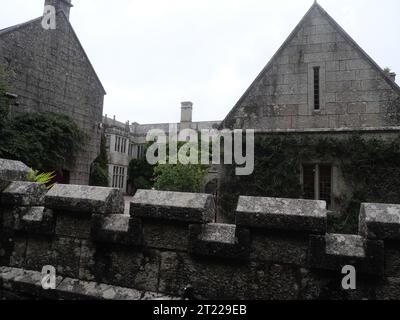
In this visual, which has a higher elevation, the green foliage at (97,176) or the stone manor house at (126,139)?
the stone manor house at (126,139)

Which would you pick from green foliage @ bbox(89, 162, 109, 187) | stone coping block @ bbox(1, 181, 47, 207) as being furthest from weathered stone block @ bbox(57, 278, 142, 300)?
green foliage @ bbox(89, 162, 109, 187)

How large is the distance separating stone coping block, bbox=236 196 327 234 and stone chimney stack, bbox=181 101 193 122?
44.6m

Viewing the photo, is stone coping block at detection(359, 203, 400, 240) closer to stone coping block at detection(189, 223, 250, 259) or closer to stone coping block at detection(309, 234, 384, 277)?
stone coping block at detection(309, 234, 384, 277)

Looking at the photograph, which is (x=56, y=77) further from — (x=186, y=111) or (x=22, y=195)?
(x=186, y=111)

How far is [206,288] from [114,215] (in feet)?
3.07

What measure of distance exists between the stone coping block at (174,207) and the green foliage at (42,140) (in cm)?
1179

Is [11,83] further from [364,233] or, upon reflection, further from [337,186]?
[364,233]

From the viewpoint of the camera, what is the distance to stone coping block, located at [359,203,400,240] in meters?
2.05

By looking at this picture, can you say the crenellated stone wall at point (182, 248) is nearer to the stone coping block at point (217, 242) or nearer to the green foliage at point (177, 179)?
the stone coping block at point (217, 242)

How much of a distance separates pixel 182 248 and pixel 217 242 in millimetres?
291

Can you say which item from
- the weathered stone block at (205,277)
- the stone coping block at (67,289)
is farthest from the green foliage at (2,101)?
the weathered stone block at (205,277)

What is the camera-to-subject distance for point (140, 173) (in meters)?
42.3

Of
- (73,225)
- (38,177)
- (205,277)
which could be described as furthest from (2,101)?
(205,277)

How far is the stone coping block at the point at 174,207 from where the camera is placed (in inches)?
95.2
